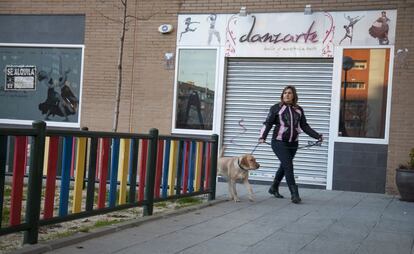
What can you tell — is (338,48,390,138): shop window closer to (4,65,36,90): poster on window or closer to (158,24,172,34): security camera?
(158,24,172,34): security camera

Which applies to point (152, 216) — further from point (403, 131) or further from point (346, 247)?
point (403, 131)

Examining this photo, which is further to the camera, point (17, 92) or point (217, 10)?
point (17, 92)

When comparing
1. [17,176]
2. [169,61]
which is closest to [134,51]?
[169,61]

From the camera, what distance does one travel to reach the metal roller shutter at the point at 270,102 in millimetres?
12016

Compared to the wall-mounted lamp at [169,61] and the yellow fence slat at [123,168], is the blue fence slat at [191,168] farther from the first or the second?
the wall-mounted lamp at [169,61]

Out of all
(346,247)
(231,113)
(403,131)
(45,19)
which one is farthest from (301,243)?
(45,19)

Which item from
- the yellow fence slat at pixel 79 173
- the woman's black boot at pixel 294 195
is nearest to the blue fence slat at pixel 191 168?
the woman's black boot at pixel 294 195

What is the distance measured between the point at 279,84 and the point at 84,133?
697cm

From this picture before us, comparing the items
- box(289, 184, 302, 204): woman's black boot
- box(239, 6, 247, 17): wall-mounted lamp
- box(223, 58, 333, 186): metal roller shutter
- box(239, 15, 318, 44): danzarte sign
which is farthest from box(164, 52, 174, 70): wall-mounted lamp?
box(289, 184, 302, 204): woman's black boot

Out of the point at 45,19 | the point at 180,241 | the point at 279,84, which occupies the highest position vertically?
the point at 45,19

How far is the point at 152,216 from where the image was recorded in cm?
727

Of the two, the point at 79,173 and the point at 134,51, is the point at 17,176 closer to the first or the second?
the point at 79,173

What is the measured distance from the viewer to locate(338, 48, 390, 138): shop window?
11367 mm

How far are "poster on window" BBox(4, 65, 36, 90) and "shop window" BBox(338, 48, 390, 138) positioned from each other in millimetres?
7336
